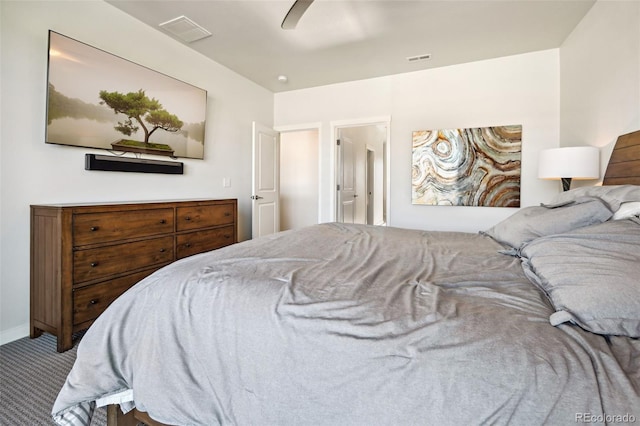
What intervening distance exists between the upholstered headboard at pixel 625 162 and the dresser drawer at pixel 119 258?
3.42 m

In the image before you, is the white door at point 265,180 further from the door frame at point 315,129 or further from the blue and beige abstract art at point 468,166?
the blue and beige abstract art at point 468,166

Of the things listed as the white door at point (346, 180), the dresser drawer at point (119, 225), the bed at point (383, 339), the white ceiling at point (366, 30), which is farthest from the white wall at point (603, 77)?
the dresser drawer at point (119, 225)

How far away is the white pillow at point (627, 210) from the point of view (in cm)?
119

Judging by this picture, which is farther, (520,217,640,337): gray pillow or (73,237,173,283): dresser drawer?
(73,237,173,283): dresser drawer

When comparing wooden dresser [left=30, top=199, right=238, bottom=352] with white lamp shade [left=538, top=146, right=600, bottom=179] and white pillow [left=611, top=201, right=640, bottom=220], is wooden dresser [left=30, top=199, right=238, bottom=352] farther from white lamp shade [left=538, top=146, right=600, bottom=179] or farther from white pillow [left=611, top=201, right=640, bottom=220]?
white lamp shade [left=538, top=146, right=600, bottom=179]

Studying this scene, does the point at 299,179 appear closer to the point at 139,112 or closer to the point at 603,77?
the point at 139,112

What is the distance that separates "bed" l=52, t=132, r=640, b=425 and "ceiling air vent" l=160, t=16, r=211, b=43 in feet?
8.68

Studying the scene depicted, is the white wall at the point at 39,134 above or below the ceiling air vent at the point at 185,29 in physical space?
below

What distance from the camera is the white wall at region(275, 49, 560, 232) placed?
3.42 meters

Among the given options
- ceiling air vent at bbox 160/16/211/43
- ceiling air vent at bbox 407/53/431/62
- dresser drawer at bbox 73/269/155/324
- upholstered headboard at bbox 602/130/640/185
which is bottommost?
dresser drawer at bbox 73/269/155/324

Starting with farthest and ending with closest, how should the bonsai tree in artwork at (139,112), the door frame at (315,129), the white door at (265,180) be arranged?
1. the door frame at (315,129)
2. the white door at (265,180)
3. the bonsai tree in artwork at (139,112)

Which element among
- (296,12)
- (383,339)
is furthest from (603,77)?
(383,339)

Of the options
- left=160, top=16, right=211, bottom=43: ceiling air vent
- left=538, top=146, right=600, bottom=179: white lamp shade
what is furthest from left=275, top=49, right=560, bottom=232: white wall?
left=160, top=16, right=211, bottom=43: ceiling air vent

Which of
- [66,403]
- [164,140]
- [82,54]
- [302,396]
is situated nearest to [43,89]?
[82,54]
